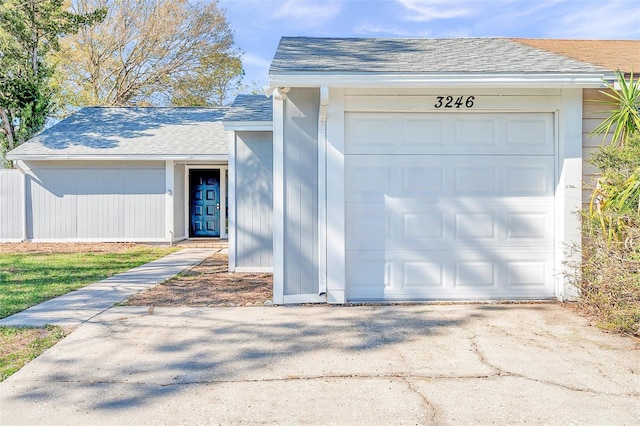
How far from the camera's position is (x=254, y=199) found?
7773mm

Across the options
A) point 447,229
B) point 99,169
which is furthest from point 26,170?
point 447,229

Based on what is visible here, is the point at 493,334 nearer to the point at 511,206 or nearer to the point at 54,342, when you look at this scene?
the point at 511,206

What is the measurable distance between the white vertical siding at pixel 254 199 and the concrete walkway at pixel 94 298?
50.6 inches

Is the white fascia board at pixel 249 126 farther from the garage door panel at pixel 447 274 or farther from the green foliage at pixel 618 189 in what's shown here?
the green foliage at pixel 618 189

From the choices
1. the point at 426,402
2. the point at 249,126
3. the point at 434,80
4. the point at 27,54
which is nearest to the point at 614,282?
the point at 426,402

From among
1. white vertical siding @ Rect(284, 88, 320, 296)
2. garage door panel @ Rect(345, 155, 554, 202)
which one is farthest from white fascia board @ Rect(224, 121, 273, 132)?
garage door panel @ Rect(345, 155, 554, 202)

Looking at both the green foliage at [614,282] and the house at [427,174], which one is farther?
the house at [427,174]

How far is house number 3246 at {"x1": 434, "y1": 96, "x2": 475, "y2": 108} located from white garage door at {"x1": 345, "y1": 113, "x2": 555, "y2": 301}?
12 centimetres

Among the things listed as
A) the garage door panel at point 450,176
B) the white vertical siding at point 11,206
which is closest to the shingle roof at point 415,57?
the garage door panel at point 450,176

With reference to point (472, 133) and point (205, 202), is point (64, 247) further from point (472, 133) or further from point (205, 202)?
point (472, 133)

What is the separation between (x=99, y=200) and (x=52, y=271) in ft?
14.7

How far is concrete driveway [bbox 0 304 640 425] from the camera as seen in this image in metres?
2.78

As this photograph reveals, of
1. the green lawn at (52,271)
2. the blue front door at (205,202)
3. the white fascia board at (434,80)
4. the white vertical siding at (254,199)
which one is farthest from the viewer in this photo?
the blue front door at (205,202)

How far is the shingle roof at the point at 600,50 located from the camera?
6296 millimetres
